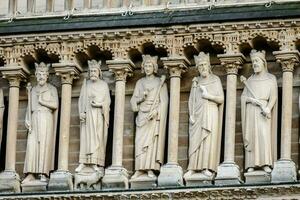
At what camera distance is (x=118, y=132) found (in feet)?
95.1

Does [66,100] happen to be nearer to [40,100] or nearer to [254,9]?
[40,100]

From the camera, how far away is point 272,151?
28250 mm

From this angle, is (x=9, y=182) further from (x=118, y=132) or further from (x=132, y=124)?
(x=132, y=124)

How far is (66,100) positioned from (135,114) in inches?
37.8

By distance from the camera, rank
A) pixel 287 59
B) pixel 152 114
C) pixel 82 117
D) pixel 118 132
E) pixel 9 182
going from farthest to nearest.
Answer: pixel 9 182
pixel 82 117
pixel 118 132
pixel 152 114
pixel 287 59

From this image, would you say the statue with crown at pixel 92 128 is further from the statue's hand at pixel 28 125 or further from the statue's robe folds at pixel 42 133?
the statue's hand at pixel 28 125

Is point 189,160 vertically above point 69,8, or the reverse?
point 69,8

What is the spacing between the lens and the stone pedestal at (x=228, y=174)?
28.2 m

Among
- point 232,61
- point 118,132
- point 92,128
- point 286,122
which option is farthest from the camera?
point 92,128

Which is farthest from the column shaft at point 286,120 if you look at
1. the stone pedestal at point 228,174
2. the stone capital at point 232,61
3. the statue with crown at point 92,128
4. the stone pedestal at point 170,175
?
the statue with crown at point 92,128

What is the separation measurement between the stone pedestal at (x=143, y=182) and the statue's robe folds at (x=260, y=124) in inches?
49.6

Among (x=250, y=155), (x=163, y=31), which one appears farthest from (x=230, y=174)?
(x=163, y=31)

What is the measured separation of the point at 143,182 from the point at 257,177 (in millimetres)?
1569

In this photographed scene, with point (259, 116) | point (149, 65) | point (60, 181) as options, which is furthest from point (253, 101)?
point (60, 181)
